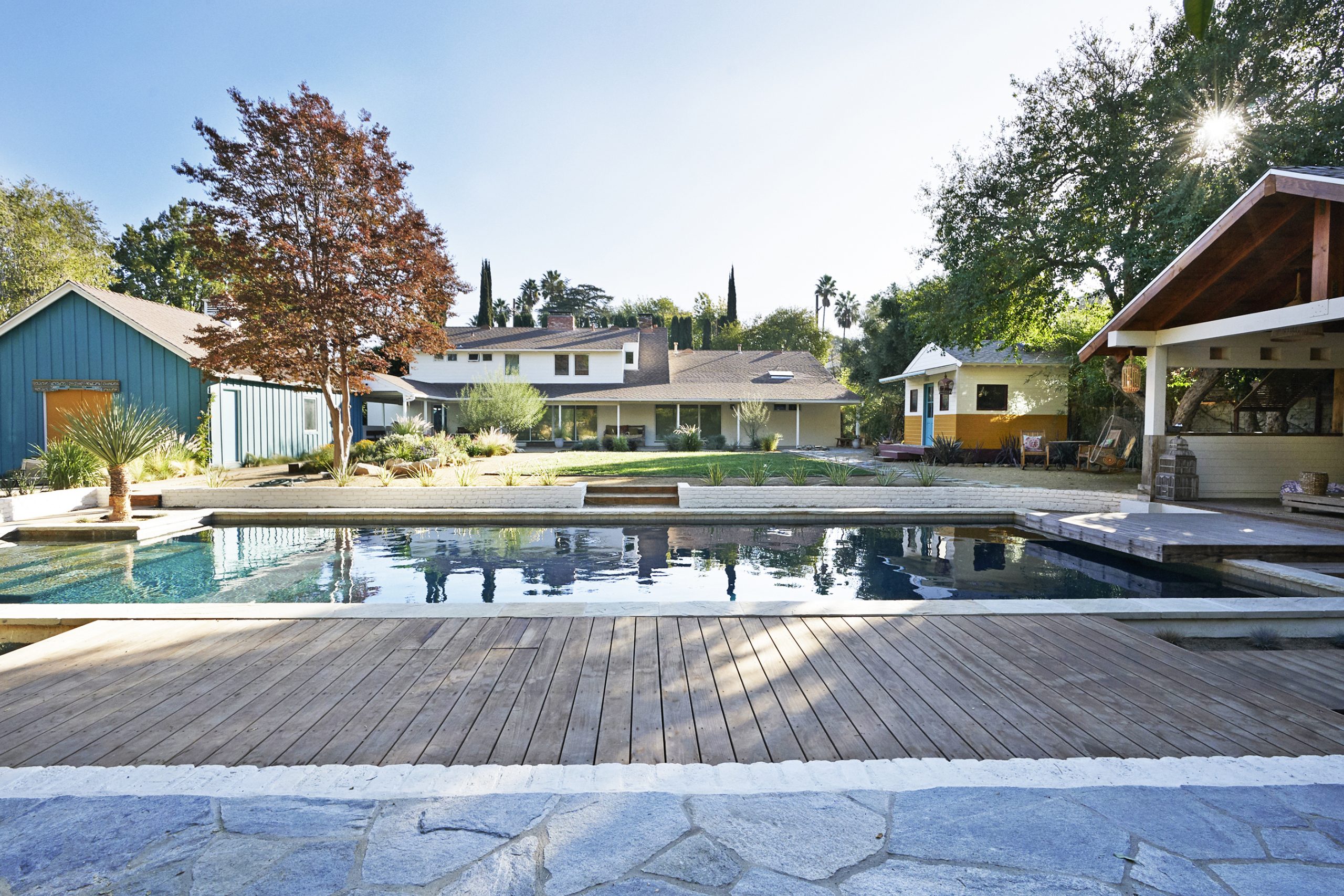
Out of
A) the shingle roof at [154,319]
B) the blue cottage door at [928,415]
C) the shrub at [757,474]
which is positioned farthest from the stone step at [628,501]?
the blue cottage door at [928,415]

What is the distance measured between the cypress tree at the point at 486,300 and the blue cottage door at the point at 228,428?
1906 cm

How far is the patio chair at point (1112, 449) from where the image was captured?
15.0 m

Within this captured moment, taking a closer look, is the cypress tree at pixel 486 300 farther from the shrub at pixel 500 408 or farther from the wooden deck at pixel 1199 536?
the wooden deck at pixel 1199 536

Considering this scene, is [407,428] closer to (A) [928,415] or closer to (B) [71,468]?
(B) [71,468]

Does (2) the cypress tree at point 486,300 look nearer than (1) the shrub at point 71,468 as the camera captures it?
No

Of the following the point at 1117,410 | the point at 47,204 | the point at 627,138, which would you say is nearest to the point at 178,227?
the point at 47,204

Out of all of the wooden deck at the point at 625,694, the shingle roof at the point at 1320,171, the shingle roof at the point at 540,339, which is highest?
the shingle roof at the point at 540,339

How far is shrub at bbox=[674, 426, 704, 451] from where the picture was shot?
2298cm

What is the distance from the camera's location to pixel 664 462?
673 inches

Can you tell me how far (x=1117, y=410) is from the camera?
56.5ft

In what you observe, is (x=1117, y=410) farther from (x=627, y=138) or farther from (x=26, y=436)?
(x=26, y=436)

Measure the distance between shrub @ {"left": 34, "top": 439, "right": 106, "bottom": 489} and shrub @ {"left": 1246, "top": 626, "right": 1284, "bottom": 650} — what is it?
1451 cm

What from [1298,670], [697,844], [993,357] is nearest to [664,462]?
[993,357]

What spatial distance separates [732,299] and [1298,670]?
44.4m
